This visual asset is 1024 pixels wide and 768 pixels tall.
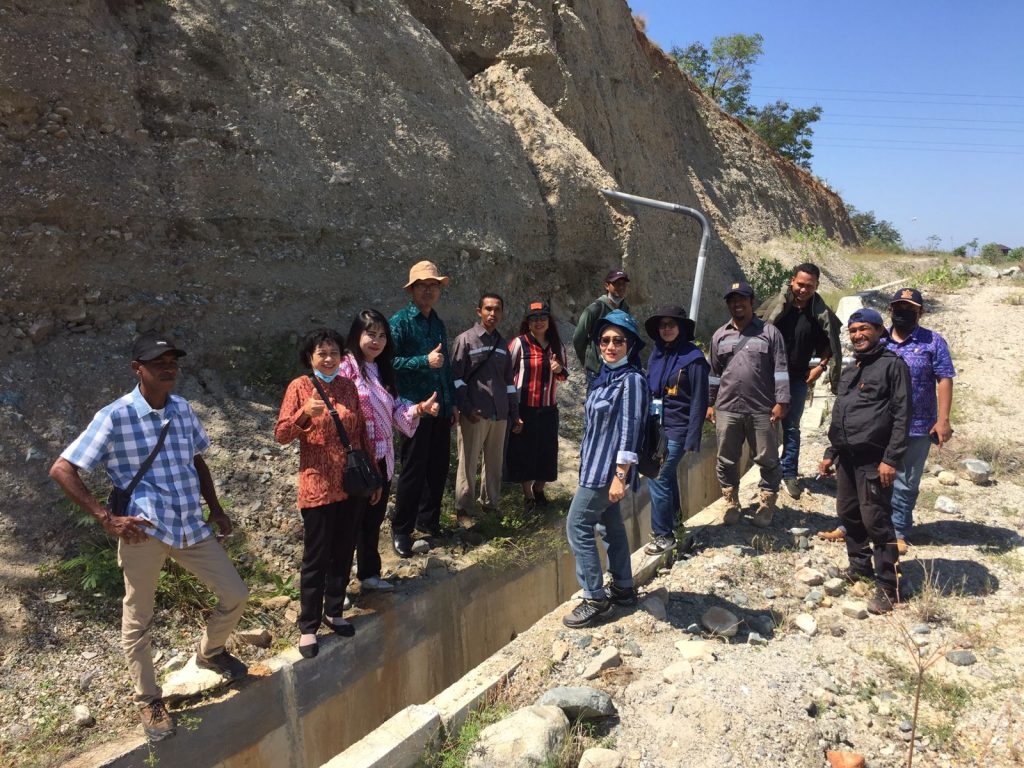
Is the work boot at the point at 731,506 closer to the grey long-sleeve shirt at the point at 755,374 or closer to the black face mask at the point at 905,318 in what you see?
the grey long-sleeve shirt at the point at 755,374

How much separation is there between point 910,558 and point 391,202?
5713 millimetres

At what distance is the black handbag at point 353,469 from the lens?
3562mm

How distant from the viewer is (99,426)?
9.53ft

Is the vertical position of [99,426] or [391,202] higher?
[391,202]

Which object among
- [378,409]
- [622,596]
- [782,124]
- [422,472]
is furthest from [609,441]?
[782,124]

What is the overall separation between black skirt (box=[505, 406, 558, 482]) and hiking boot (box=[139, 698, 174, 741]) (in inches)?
122

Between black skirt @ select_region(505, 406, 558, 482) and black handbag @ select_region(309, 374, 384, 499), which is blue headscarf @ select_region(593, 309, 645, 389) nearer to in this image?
black handbag @ select_region(309, 374, 384, 499)

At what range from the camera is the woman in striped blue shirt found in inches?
151

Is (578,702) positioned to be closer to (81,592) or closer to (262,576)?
(262,576)

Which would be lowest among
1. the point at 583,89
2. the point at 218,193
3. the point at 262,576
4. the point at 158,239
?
the point at 262,576

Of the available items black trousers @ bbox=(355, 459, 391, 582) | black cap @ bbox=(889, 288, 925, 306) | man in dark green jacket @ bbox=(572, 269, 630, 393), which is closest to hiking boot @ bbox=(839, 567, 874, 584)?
black cap @ bbox=(889, 288, 925, 306)

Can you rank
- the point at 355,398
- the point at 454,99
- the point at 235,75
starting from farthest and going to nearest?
the point at 454,99
the point at 235,75
the point at 355,398

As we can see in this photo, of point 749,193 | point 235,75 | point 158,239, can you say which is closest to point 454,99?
point 235,75

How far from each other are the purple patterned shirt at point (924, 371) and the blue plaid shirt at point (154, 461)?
15.1 feet
